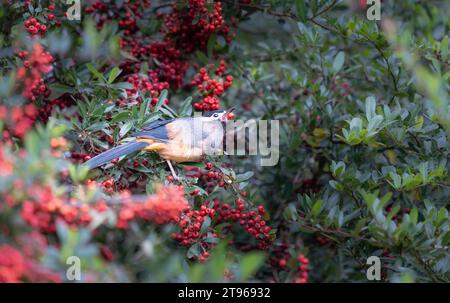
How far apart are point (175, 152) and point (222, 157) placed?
289 mm

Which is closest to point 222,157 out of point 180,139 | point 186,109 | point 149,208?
point 180,139

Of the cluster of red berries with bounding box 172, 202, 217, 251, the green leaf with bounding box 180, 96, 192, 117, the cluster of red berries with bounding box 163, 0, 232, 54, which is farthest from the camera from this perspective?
the cluster of red berries with bounding box 163, 0, 232, 54

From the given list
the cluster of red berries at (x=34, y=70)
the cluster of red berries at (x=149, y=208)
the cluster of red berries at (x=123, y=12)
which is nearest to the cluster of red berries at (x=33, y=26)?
the cluster of red berries at (x=34, y=70)

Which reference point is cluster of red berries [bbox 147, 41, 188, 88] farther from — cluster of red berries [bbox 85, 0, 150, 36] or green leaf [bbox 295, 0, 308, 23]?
green leaf [bbox 295, 0, 308, 23]

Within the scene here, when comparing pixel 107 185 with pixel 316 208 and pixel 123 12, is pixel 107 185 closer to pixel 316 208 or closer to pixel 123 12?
pixel 316 208

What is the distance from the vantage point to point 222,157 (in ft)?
11.9

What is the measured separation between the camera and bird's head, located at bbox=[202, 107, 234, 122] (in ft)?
12.7

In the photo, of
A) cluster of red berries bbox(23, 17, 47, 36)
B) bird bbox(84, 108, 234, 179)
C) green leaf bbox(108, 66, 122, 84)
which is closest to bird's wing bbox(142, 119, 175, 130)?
bird bbox(84, 108, 234, 179)

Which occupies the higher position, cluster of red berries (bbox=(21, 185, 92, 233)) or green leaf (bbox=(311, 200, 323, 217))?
cluster of red berries (bbox=(21, 185, 92, 233))

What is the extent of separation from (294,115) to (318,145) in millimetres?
583

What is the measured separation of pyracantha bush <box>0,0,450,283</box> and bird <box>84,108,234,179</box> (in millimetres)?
64

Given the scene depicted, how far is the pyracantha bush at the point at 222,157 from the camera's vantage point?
2.10 metres

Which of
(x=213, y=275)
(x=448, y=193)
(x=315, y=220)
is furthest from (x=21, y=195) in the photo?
(x=448, y=193)
